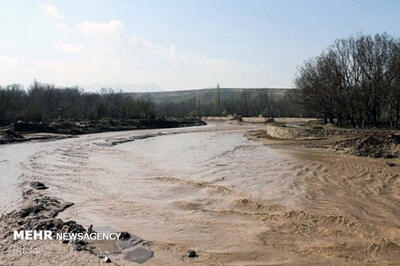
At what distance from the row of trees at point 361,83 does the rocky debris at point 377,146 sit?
372 inches

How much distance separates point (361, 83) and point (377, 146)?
13.7m

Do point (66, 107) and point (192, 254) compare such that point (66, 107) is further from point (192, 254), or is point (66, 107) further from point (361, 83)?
point (192, 254)

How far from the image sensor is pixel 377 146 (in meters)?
25.9

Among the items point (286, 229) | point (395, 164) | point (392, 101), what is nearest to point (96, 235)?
point (286, 229)

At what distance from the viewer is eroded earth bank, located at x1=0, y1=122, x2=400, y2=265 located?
8.77 m

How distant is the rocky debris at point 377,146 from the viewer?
2517cm

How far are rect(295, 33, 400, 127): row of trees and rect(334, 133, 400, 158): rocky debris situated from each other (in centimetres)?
946

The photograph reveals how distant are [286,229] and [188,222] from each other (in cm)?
289

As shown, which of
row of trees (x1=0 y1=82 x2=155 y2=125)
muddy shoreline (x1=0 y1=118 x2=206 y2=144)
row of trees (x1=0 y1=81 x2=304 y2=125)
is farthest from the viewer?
row of trees (x1=0 y1=82 x2=155 y2=125)

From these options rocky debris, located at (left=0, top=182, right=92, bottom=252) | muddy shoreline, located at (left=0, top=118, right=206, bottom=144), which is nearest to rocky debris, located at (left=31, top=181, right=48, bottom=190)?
rocky debris, located at (left=0, top=182, right=92, bottom=252)

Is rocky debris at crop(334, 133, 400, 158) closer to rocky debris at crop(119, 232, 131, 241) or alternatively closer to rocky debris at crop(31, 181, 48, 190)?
rocky debris at crop(31, 181, 48, 190)

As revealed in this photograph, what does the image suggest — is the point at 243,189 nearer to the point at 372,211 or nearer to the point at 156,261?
the point at 372,211

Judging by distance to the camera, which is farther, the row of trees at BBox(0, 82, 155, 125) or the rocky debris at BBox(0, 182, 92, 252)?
the row of trees at BBox(0, 82, 155, 125)

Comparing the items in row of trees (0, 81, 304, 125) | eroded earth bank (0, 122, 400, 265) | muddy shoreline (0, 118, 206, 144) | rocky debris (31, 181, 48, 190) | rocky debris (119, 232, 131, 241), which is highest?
row of trees (0, 81, 304, 125)
